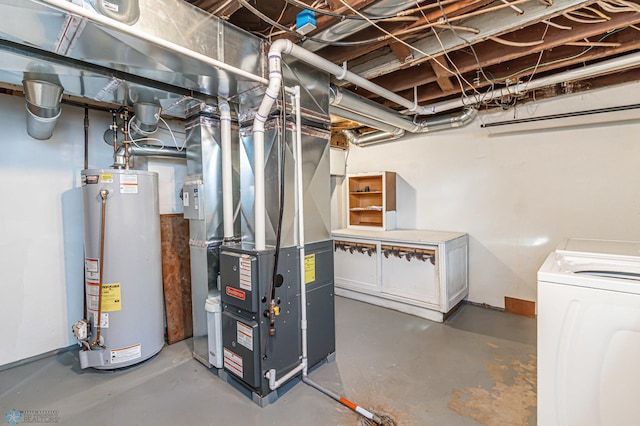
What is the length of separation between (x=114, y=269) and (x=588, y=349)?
9.24 ft

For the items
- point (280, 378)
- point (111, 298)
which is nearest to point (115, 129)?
point (111, 298)

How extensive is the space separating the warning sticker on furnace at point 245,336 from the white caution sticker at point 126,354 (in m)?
0.98

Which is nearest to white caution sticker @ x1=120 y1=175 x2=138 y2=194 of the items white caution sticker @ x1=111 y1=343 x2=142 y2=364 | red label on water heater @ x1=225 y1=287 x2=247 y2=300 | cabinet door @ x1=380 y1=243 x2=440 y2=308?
red label on water heater @ x1=225 y1=287 x2=247 y2=300

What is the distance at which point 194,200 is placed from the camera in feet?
7.62

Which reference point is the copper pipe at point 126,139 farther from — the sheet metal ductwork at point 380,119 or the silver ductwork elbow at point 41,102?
the sheet metal ductwork at point 380,119

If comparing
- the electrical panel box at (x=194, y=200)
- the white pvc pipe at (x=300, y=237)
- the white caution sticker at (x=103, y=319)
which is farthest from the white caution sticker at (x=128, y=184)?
the white pvc pipe at (x=300, y=237)

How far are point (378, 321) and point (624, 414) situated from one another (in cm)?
216

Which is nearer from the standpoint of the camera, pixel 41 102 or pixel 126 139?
pixel 41 102

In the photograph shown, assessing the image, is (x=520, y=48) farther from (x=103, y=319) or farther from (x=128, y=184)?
(x=103, y=319)

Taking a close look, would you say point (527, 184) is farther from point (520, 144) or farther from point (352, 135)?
point (352, 135)

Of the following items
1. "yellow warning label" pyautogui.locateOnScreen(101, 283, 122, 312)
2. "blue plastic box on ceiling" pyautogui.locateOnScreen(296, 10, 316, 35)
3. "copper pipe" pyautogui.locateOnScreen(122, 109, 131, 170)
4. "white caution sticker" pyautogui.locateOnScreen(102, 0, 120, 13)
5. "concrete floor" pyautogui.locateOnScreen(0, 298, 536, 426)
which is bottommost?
"concrete floor" pyautogui.locateOnScreen(0, 298, 536, 426)

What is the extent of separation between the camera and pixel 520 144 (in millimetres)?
3170

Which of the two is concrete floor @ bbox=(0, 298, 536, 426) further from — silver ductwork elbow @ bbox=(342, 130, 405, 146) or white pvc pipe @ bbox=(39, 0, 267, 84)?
silver ductwork elbow @ bbox=(342, 130, 405, 146)

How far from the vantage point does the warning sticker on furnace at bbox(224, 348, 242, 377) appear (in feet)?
6.51
